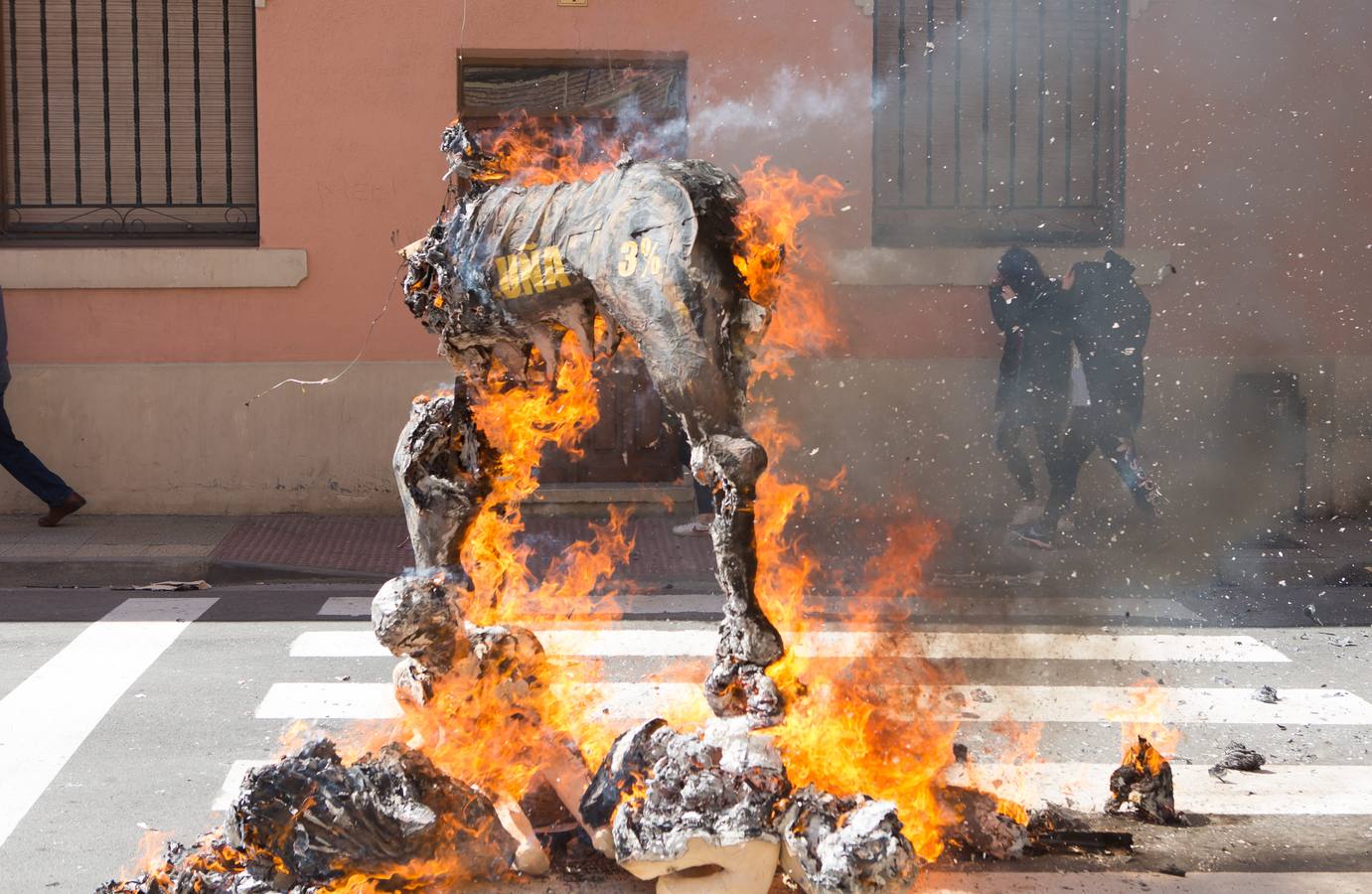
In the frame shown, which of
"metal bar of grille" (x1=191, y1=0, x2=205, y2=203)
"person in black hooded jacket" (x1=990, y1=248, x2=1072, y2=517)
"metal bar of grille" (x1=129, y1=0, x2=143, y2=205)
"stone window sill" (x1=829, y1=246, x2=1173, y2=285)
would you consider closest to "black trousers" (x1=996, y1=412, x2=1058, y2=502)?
"person in black hooded jacket" (x1=990, y1=248, x2=1072, y2=517)

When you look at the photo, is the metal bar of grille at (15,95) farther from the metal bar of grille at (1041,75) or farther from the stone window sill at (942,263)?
the metal bar of grille at (1041,75)

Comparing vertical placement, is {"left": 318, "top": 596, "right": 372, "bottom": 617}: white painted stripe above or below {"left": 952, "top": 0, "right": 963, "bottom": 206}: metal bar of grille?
below

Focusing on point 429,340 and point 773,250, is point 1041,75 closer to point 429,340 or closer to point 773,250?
point 429,340

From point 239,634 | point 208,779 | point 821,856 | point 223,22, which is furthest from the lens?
point 223,22

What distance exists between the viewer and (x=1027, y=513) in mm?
9867

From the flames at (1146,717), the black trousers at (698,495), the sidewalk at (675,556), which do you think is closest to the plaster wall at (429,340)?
the sidewalk at (675,556)

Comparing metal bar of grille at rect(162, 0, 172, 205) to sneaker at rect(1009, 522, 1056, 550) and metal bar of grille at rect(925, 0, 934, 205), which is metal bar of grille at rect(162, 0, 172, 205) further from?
sneaker at rect(1009, 522, 1056, 550)

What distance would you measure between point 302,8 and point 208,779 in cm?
700

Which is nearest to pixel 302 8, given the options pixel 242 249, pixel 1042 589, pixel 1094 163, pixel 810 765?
pixel 242 249

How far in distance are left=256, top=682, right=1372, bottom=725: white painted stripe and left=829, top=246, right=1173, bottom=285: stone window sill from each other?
14.9ft

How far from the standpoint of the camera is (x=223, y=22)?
425 inches

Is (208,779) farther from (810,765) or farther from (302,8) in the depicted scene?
(302,8)

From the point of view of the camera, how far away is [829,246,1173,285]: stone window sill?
10.4 m

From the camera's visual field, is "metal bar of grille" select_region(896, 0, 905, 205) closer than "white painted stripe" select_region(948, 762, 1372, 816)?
No
